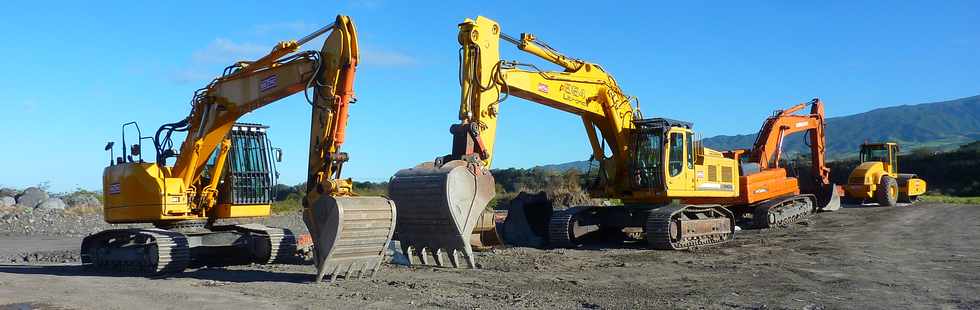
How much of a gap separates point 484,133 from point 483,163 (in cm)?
85

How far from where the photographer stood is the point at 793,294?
9.73 metres

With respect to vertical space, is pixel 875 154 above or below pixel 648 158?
above

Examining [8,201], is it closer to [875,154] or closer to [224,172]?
[224,172]

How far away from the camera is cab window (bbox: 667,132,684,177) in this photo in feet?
54.1

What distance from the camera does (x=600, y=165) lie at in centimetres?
1739

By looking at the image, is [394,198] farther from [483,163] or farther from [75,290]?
[75,290]

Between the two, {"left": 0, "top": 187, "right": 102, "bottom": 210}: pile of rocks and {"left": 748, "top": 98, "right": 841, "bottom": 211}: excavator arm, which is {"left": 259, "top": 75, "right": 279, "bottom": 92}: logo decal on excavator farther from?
{"left": 0, "top": 187, "right": 102, "bottom": 210}: pile of rocks

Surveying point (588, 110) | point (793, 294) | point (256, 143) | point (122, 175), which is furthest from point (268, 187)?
point (793, 294)

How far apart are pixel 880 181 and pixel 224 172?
891 inches

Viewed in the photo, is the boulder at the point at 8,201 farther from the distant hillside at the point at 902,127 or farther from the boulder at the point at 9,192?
the distant hillside at the point at 902,127

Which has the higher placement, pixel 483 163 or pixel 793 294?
pixel 483 163

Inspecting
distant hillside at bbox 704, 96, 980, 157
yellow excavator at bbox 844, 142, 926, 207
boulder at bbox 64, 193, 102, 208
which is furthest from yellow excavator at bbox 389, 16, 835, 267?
distant hillside at bbox 704, 96, 980, 157

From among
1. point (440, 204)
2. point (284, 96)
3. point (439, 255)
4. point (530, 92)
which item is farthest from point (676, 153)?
point (284, 96)

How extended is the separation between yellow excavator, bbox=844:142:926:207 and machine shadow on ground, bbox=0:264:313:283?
22.1m
